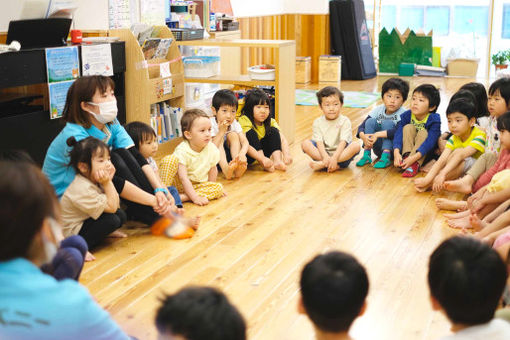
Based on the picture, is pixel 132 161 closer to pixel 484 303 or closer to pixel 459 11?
pixel 484 303

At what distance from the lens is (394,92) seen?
13.5ft

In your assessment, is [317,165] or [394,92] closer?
[317,165]

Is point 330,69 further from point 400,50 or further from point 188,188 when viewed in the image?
point 188,188

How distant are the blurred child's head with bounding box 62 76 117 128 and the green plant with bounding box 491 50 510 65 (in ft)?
23.3

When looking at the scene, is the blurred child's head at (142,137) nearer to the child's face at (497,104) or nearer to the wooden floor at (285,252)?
the wooden floor at (285,252)

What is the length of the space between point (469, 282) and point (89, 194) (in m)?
1.73

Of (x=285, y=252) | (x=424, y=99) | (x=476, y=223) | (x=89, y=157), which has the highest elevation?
(x=424, y=99)

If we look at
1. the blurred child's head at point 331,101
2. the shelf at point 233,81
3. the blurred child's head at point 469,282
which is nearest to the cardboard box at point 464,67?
the shelf at point 233,81

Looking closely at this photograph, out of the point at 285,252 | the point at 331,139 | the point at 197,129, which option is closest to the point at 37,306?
the point at 285,252

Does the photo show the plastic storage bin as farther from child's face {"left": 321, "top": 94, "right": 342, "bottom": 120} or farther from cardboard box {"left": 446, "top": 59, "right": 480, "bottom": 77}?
cardboard box {"left": 446, "top": 59, "right": 480, "bottom": 77}

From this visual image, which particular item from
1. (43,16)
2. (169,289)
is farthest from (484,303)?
(43,16)

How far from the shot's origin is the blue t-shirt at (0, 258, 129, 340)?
113cm

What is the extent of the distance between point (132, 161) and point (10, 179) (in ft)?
6.22

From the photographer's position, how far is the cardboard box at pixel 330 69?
330 inches
